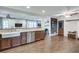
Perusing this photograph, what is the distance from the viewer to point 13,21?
1007 cm

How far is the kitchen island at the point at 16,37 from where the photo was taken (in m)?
5.79

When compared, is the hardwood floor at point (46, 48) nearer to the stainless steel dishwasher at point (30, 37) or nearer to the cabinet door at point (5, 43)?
the cabinet door at point (5, 43)

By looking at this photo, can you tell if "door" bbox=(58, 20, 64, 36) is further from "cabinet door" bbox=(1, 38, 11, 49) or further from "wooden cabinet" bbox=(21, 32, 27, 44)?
"cabinet door" bbox=(1, 38, 11, 49)

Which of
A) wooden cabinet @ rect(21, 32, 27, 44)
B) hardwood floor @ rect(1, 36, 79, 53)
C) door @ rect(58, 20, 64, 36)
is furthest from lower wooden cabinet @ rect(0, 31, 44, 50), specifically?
door @ rect(58, 20, 64, 36)

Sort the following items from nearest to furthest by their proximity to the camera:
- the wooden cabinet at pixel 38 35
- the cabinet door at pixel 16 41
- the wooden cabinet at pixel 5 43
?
1. the wooden cabinet at pixel 5 43
2. the cabinet door at pixel 16 41
3. the wooden cabinet at pixel 38 35

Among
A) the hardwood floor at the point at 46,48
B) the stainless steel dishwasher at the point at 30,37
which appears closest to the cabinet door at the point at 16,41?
the hardwood floor at the point at 46,48

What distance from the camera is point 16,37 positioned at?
6.71 m

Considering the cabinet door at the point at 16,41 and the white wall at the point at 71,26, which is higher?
the white wall at the point at 71,26

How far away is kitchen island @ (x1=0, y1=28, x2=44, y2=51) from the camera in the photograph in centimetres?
579

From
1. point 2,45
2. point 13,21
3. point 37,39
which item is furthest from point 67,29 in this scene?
point 2,45

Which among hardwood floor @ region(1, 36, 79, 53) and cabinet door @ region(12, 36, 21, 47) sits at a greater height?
cabinet door @ region(12, 36, 21, 47)

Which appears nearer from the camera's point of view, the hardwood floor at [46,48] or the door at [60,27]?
the hardwood floor at [46,48]

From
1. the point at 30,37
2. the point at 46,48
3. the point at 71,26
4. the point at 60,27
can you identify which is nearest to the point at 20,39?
the point at 30,37

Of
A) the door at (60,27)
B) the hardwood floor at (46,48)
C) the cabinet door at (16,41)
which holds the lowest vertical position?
the hardwood floor at (46,48)
